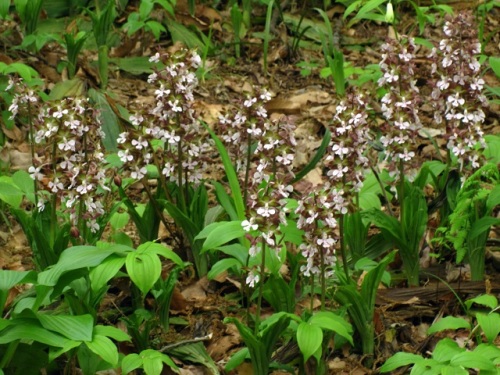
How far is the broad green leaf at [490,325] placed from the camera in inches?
129

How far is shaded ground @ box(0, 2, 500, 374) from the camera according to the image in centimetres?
387

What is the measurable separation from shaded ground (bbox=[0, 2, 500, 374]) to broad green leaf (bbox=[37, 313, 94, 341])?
1.87 feet

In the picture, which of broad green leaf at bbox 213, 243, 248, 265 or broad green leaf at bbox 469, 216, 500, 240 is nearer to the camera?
broad green leaf at bbox 213, 243, 248, 265

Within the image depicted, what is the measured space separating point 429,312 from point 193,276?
45.5 inches

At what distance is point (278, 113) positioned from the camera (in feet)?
19.8

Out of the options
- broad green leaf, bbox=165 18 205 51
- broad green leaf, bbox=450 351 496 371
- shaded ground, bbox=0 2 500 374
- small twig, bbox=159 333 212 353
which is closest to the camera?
broad green leaf, bbox=450 351 496 371

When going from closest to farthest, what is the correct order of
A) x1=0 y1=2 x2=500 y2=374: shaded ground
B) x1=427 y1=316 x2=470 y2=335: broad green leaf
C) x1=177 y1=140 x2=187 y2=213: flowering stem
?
x1=427 y1=316 x2=470 y2=335: broad green leaf, x1=0 y1=2 x2=500 y2=374: shaded ground, x1=177 y1=140 x2=187 y2=213: flowering stem

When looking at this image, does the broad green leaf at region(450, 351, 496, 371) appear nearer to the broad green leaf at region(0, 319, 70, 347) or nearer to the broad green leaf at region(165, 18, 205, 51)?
the broad green leaf at region(0, 319, 70, 347)

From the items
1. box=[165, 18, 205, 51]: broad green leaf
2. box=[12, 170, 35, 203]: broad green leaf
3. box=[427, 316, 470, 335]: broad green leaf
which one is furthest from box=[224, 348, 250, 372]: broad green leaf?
box=[165, 18, 205, 51]: broad green leaf

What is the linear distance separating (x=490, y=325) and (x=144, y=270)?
133cm

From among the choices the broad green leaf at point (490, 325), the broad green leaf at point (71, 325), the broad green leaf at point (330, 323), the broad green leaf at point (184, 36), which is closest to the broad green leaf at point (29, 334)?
the broad green leaf at point (71, 325)

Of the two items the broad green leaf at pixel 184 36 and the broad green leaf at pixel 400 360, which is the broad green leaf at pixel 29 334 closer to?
the broad green leaf at pixel 400 360

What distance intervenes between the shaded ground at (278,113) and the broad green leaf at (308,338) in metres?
0.38

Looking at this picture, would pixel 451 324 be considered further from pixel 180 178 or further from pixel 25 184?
pixel 25 184
